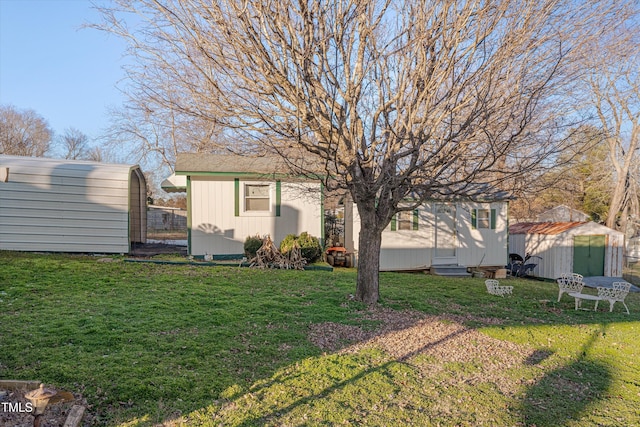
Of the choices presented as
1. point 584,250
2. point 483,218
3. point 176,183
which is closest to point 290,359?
point 176,183

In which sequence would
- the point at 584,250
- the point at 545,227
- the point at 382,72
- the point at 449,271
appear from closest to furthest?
the point at 382,72 → the point at 449,271 → the point at 584,250 → the point at 545,227

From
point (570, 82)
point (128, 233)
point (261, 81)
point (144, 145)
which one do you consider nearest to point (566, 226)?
point (570, 82)

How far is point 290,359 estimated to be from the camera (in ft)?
13.6

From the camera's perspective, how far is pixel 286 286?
25.6 feet

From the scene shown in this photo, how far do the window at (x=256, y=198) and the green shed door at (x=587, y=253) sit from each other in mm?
11961

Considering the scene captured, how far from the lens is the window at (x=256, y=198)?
11.5m

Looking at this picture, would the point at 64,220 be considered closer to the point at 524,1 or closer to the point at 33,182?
the point at 33,182

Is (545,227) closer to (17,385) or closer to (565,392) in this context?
(565,392)

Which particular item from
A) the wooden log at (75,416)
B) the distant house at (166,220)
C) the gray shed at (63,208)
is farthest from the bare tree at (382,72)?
the distant house at (166,220)

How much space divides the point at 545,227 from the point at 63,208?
17.4 meters

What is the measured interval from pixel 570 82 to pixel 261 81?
4.72m

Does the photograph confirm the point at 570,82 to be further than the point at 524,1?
Yes

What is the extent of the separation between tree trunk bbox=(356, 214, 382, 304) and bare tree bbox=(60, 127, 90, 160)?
42586mm

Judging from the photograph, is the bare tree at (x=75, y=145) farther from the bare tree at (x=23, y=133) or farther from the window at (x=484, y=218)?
the window at (x=484, y=218)
